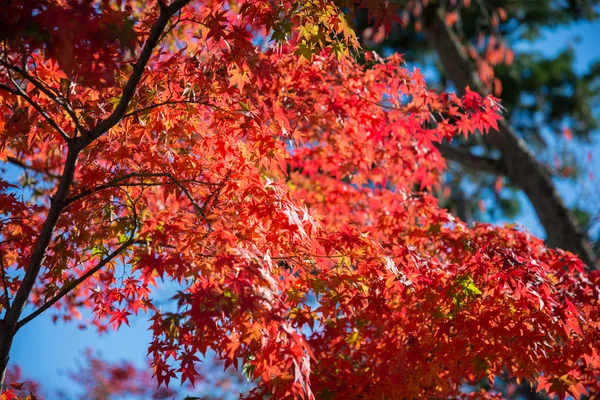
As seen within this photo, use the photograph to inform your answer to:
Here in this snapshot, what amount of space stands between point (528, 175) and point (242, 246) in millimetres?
6504

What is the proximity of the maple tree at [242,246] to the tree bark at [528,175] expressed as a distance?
371cm

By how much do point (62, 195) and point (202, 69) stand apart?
47.0 inches

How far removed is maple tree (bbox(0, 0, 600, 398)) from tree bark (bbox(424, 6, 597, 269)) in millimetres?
3707

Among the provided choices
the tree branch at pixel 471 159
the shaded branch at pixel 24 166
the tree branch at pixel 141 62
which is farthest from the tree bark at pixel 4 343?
the tree branch at pixel 471 159

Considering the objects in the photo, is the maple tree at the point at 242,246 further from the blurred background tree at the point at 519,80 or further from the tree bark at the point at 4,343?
the blurred background tree at the point at 519,80

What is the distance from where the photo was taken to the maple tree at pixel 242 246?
2820 millimetres


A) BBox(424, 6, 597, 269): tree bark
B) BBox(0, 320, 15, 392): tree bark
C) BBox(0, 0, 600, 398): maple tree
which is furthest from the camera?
BBox(424, 6, 597, 269): tree bark

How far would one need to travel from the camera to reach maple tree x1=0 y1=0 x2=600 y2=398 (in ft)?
9.25

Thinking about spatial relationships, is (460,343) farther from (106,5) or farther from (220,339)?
(106,5)

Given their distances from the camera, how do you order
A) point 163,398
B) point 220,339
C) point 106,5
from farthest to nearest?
point 163,398 < point 220,339 < point 106,5

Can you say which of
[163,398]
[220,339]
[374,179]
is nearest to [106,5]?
[220,339]

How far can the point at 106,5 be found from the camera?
272cm

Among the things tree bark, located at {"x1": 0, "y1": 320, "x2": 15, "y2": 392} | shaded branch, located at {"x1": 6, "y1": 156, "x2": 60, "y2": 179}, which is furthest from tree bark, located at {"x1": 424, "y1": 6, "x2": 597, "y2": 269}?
tree bark, located at {"x1": 0, "y1": 320, "x2": 15, "y2": 392}

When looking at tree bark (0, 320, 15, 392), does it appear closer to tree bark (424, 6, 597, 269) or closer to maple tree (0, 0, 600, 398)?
maple tree (0, 0, 600, 398)
